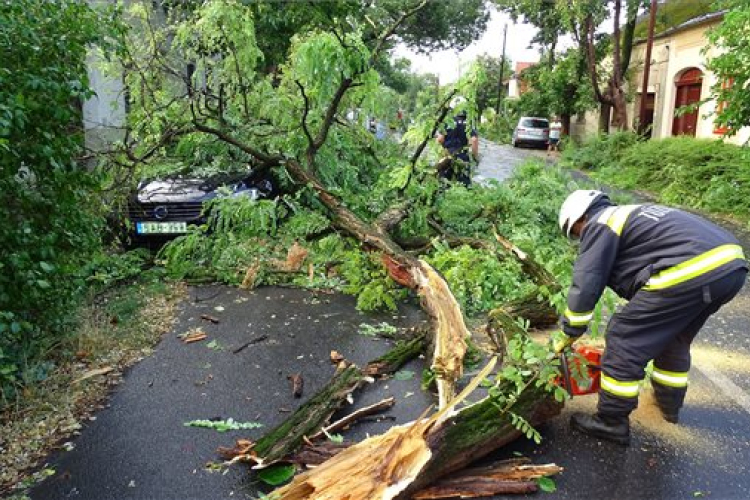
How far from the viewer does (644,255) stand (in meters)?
3.19

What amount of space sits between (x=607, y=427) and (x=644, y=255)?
96cm

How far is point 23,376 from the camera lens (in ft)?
11.8

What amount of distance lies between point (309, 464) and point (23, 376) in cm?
194

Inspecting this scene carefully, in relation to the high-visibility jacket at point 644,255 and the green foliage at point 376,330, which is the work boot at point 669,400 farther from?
the green foliage at point 376,330

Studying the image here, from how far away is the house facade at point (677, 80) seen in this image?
18484 mm

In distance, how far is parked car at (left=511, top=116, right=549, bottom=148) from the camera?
3016 cm

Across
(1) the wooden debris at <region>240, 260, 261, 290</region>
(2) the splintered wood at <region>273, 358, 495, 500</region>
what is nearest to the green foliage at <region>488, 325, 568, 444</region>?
(2) the splintered wood at <region>273, 358, 495, 500</region>

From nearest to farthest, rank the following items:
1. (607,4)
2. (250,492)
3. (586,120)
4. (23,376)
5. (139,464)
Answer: (250,492)
(139,464)
(23,376)
(607,4)
(586,120)

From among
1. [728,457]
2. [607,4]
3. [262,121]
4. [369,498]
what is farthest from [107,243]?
[607,4]

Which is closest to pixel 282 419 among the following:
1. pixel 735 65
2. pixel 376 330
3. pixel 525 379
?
pixel 525 379

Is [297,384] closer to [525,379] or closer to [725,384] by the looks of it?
[525,379]

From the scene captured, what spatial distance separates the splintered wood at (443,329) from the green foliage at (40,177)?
2.31m

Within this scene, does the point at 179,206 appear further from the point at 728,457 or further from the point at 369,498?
the point at 728,457

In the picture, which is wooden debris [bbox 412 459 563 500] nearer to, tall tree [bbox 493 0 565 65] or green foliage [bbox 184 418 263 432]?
green foliage [bbox 184 418 263 432]
